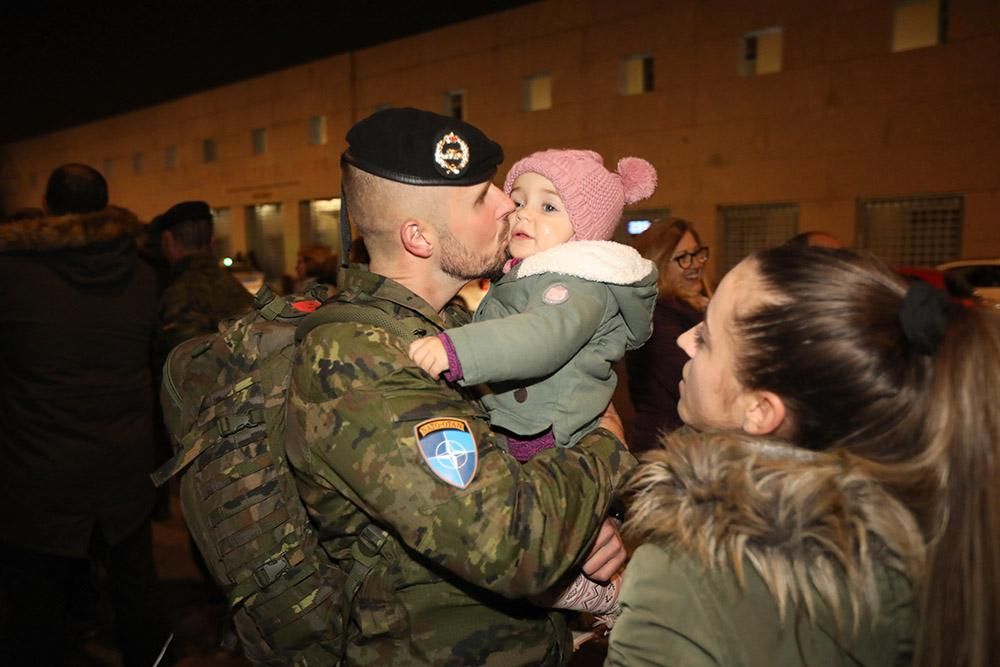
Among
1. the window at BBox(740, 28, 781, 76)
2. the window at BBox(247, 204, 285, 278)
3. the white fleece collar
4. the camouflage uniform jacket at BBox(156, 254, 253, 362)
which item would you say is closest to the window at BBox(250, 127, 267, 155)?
the window at BBox(247, 204, 285, 278)

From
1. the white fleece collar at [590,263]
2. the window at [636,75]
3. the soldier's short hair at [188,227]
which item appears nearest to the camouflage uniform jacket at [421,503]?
the white fleece collar at [590,263]

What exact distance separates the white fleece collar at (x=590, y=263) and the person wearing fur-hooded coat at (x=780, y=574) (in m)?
0.97

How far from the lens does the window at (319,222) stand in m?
→ 26.3

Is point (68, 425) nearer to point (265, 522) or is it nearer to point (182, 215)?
point (182, 215)

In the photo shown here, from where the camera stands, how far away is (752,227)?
18000 mm

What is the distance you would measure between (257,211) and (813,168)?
2158 centimetres

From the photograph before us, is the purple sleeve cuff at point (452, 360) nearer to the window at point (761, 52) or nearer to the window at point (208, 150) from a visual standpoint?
the window at point (761, 52)

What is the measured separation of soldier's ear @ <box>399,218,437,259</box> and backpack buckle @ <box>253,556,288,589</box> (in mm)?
891

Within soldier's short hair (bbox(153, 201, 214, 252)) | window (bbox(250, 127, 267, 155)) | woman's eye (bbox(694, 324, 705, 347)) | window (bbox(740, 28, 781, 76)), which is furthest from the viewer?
window (bbox(250, 127, 267, 155))

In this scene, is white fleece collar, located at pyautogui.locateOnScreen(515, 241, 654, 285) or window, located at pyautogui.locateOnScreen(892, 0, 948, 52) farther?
window, located at pyautogui.locateOnScreen(892, 0, 948, 52)

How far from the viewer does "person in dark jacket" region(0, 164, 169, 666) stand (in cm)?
321

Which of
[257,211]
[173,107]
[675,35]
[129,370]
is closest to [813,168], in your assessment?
[675,35]

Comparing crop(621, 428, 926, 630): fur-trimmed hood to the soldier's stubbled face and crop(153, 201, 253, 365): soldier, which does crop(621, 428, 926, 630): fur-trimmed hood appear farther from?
crop(153, 201, 253, 365): soldier

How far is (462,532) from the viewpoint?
151cm
